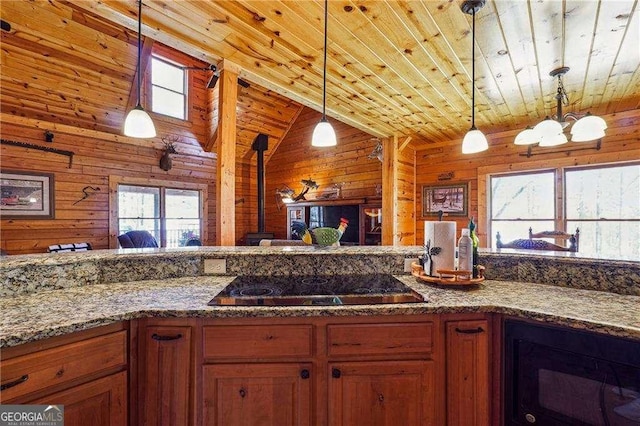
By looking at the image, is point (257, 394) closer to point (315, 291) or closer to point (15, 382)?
point (315, 291)

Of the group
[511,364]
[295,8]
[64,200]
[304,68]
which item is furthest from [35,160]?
[511,364]

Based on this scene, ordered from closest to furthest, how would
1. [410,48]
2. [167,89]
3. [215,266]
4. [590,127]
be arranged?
[215,266]
[590,127]
[410,48]
[167,89]

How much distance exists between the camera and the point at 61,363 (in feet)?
3.27

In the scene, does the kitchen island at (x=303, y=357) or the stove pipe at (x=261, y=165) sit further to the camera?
the stove pipe at (x=261, y=165)

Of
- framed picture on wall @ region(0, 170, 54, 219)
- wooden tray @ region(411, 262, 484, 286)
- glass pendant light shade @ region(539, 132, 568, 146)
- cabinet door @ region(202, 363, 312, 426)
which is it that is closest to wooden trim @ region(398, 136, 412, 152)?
glass pendant light shade @ region(539, 132, 568, 146)

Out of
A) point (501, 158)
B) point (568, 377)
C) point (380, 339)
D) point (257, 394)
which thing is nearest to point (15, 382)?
point (257, 394)

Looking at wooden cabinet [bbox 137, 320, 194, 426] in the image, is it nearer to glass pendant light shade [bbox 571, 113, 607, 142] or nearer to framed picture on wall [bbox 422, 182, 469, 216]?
glass pendant light shade [bbox 571, 113, 607, 142]

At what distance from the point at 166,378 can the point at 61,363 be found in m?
0.34

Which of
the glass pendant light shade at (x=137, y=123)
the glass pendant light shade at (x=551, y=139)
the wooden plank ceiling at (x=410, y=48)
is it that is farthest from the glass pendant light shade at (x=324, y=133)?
the glass pendant light shade at (x=551, y=139)

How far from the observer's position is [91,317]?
3.51ft

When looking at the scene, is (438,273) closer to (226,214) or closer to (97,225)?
(226,214)

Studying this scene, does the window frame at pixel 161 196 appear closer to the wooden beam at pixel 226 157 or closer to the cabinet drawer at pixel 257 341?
the wooden beam at pixel 226 157

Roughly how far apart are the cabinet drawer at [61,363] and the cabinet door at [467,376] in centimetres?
127

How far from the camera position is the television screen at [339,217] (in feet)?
18.2
